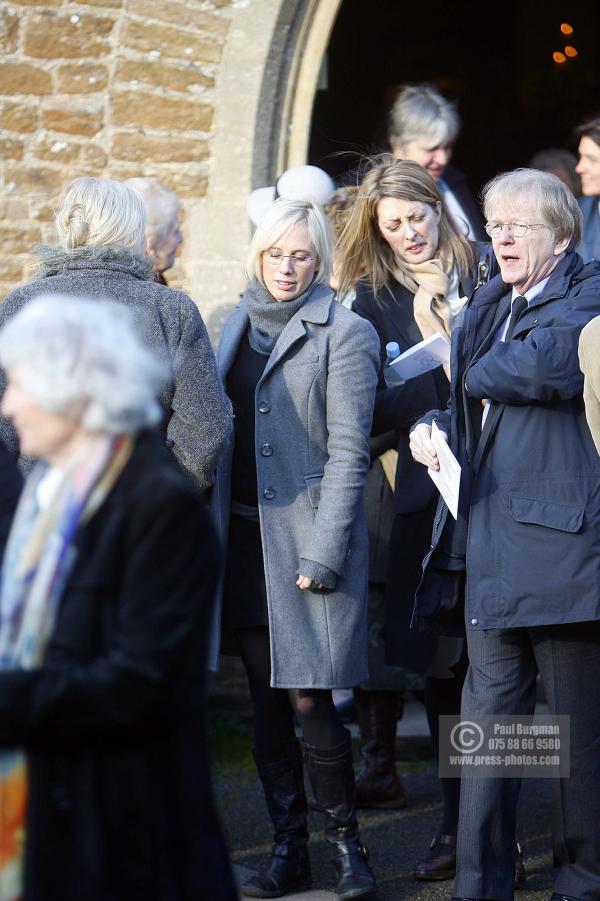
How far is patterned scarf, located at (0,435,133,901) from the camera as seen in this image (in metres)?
2.17

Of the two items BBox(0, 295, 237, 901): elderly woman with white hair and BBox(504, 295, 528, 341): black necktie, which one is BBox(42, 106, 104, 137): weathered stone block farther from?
BBox(0, 295, 237, 901): elderly woman with white hair

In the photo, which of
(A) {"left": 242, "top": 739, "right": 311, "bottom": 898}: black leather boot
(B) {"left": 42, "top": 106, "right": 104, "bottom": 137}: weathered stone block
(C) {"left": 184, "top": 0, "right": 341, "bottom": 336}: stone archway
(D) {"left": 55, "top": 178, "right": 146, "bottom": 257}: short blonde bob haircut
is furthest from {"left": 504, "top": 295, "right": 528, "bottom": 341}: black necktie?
(B) {"left": 42, "top": 106, "right": 104, "bottom": 137}: weathered stone block

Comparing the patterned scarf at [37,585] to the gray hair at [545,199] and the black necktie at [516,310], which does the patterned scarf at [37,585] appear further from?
the gray hair at [545,199]

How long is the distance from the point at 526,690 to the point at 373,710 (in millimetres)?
1272

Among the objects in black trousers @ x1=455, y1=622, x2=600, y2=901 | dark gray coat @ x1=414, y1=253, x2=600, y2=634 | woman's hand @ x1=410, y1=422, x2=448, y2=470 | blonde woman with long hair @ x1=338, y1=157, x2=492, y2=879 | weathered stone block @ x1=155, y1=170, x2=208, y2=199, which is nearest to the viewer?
dark gray coat @ x1=414, y1=253, x2=600, y2=634

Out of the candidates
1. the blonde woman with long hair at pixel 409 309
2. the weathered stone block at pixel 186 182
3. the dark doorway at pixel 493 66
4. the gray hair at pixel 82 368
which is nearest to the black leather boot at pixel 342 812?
the blonde woman with long hair at pixel 409 309

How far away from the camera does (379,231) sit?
183 inches

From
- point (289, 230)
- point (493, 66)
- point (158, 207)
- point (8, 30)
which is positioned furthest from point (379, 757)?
point (493, 66)

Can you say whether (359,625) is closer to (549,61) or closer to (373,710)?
(373,710)

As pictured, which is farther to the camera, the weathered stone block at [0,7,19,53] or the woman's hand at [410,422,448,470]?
the weathered stone block at [0,7,19,53]

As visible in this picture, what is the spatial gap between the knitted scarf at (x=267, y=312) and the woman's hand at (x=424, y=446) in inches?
21.2

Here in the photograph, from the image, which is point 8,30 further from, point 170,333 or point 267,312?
point 170,333

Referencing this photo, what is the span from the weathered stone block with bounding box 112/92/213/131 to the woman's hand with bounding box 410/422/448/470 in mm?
2359

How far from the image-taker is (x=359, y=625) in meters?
4.05
